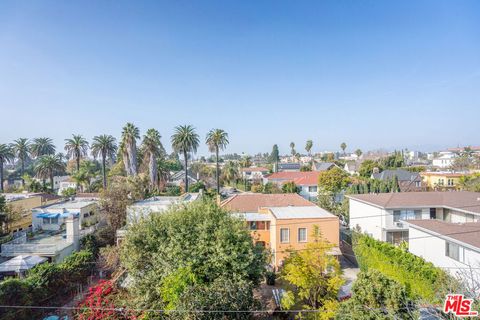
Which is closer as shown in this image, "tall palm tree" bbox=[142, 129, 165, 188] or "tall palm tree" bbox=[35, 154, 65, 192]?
"tall palm tree" bbox=[142, 129, 165, 188]

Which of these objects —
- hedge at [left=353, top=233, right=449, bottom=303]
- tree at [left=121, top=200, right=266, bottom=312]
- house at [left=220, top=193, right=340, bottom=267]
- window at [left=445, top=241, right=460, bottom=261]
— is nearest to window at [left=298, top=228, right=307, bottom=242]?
house at [left=220, top=193, right=340, bottom=267]

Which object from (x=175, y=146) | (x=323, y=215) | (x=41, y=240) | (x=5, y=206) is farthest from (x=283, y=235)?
(x=175, y=146)

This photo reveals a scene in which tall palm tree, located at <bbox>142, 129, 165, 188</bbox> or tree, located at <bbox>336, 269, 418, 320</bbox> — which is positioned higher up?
tall palm tree, located at <bbox>142, 129, 165, 188</bbox>

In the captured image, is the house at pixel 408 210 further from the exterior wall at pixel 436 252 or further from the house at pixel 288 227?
the house at pixel 288 227

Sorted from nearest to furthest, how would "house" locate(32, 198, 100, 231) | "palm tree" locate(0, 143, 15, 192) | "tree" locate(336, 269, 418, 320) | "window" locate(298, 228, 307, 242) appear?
"tree" locate(336, 269, 418, 320) → "window" locate(298, 228, 307, 242) → "house" locate(32, 198, 100, 231) → "palm tree" locate(0, 143, 15, 192)

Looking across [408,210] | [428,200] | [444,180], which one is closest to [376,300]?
[408,210]

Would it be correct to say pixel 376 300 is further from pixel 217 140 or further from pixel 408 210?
pixel 217 140

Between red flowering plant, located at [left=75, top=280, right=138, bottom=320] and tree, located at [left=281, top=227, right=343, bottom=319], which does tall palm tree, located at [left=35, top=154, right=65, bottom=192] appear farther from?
tree, located at [left=281, top=227, right=343, bottom=319]
